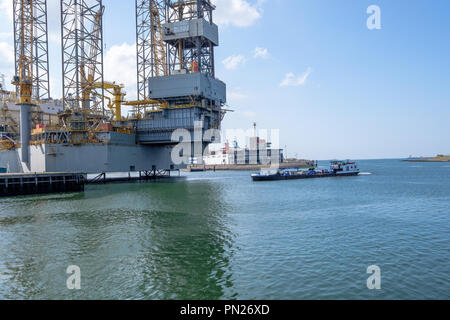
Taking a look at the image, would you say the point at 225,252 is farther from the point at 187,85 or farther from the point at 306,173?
the point at 306,173

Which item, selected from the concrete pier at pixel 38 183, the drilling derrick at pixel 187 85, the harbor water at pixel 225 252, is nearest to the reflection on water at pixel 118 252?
the harbor water at pixel 225 252

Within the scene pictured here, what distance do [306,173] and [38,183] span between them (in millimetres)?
66651

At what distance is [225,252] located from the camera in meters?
19.6

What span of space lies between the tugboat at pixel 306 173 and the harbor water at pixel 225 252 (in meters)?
44.8

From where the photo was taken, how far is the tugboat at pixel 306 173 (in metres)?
80.4

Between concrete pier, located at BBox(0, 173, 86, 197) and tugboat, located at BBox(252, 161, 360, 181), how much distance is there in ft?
143

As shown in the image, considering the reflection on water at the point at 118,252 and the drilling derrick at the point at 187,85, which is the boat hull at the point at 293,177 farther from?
the reflection on water at the point at 118,252

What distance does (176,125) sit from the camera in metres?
67.8

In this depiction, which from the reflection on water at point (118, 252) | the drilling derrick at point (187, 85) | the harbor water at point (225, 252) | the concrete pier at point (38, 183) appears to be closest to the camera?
the harbor water at point (225, 252)

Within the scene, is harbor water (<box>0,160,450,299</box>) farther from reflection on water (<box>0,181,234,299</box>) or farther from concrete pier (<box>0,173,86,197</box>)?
concrete pier (<box>0,173,86,197</box>)

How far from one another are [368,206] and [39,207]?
4181 centimetres

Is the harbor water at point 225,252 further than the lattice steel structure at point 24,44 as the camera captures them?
No

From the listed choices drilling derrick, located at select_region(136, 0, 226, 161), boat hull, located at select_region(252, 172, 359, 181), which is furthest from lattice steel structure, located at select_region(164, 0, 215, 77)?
boat hull, located at select_region(252, 172, 359, 181)

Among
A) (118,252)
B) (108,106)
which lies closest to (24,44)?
(108,106)
